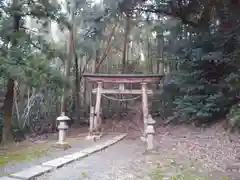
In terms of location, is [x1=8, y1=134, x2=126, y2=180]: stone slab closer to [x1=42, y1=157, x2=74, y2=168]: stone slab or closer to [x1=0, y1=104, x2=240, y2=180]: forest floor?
[x1=42, y1=157, x2=74, y2=168]: stone slab

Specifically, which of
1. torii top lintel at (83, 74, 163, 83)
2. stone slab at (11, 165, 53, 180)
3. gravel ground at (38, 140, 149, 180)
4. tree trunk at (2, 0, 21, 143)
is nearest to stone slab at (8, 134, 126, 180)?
stone slab at (11, 165, 53, 180)

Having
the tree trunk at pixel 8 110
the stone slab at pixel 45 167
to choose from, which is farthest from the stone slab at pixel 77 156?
the tree trunk at pixel 8 110

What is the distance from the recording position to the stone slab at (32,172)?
3.16 metres

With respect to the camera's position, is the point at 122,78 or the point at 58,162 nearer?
the point at 58,162

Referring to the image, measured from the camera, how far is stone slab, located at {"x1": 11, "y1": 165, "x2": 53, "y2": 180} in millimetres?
3162

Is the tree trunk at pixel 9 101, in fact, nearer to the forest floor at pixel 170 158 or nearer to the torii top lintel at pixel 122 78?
the forest floor at pixel 170 158

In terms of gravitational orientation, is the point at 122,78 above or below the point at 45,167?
above

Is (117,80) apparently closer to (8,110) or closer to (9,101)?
(9,101)

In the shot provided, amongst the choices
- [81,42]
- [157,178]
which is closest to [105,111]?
[81,42]

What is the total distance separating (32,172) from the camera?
3373mm

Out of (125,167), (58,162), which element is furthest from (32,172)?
(125,167)

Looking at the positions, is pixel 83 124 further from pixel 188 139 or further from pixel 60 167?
pixel 60 167

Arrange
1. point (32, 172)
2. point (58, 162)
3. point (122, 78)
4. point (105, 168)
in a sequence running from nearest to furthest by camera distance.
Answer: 1. point (32, 172)
2. point (105, 168)
3. point (58, 162)
4. point (122, 78)

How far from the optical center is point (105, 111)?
36.2 feet
